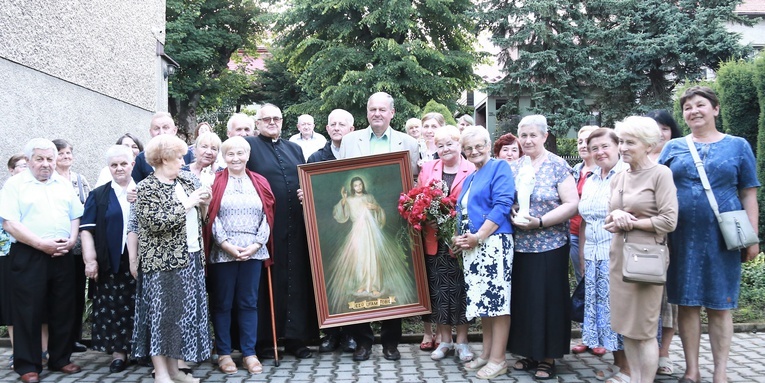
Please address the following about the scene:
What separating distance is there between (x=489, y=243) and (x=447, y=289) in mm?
814

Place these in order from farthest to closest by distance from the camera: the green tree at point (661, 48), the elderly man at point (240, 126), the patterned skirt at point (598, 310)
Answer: the green tree at point (661, 48) → the elderly man at point (240, 126) → the patterned skirt at point (598, 310)

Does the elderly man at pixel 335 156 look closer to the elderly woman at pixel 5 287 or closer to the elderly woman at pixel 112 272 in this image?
the elderly woman at pixel 112 272

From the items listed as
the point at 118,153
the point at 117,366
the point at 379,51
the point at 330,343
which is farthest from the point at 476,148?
the point at 379,51

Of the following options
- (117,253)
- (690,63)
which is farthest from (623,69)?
(117,253)

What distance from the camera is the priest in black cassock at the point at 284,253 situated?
20.4ft

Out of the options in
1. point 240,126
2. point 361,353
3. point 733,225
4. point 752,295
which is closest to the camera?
point 733,225

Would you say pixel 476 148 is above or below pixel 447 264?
above

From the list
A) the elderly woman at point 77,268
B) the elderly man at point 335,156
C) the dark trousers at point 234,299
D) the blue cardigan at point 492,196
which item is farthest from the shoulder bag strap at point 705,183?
the elderly woman at point 77,268

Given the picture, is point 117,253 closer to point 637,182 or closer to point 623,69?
point 637,182

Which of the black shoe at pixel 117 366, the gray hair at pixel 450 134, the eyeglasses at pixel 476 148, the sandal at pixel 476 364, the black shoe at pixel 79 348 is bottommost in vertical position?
the sandal at pixel 476 364

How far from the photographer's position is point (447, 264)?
238 inches

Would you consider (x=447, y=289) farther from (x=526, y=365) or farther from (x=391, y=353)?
(x=526, y=365)

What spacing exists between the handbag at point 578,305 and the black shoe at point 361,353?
6.49 feet

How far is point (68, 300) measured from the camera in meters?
5.90
